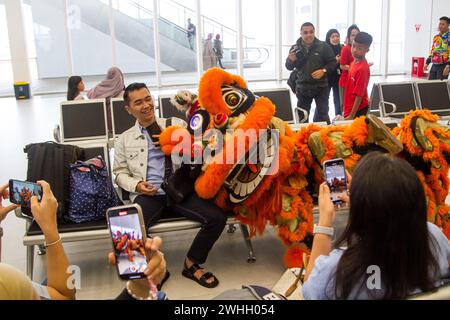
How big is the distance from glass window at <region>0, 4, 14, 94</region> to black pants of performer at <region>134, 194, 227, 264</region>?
1110cm

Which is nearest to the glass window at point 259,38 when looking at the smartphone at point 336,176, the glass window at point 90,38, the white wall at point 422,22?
the glass window at point 90,38

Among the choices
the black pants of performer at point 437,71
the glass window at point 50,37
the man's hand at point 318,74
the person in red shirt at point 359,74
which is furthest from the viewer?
the glass window at point 50,37

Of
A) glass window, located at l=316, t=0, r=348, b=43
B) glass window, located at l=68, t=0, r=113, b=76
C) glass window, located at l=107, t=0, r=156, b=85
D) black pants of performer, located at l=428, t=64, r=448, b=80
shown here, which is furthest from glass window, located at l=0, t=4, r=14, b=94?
black pants of performer, located at l=428, t=64, r=448, b=80

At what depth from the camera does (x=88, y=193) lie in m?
3.01

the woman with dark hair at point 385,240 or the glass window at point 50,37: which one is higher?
the glass window at point 50,37

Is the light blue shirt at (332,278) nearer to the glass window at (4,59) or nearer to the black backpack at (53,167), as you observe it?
the black backpack at (53,167)

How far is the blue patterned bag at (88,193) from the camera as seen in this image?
2.99 meters

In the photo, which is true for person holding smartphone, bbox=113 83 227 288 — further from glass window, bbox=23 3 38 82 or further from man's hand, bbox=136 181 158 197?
glass window, bbox=23 3 38 82

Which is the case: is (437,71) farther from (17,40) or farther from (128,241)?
(17,40)

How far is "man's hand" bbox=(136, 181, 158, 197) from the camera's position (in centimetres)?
304

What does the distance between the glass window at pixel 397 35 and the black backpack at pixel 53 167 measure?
43.5 ft

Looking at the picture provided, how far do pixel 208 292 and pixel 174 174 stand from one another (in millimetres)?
753

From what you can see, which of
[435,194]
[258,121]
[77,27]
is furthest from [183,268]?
[77,27]

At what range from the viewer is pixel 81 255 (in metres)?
3.40
